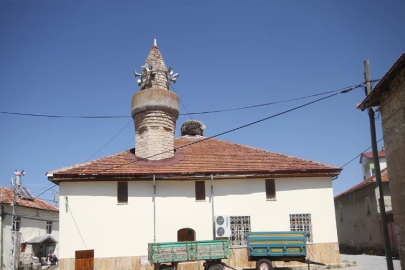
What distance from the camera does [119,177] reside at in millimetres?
20094

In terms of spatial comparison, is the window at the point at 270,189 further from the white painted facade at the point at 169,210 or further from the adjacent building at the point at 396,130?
the adjacent building at the point at 396,130

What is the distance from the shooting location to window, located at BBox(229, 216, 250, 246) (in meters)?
20.2

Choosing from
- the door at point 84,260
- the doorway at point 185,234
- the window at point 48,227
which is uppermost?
the window at point 48,227

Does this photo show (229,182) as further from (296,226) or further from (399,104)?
(399,104)

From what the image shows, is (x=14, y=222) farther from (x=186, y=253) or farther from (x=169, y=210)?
(x=186, y=253)

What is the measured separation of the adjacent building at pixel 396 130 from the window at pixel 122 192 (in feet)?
42.5

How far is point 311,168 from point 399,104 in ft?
32.5

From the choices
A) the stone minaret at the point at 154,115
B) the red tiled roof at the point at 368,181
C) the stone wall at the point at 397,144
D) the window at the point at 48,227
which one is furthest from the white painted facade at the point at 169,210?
the window at the point at 48,227

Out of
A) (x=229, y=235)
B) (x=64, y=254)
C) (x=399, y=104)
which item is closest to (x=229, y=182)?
(x=229, y=235)

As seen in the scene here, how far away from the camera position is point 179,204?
67.1ft

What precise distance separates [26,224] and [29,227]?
467mm

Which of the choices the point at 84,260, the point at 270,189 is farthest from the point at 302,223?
the point at 84,260

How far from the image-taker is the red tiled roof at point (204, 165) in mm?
20302

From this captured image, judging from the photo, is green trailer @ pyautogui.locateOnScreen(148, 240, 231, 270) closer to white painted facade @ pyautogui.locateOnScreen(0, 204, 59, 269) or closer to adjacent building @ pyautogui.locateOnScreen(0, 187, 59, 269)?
adjacent building @ pyautogui.locateOnScreen(0, 187, 59, 269)
